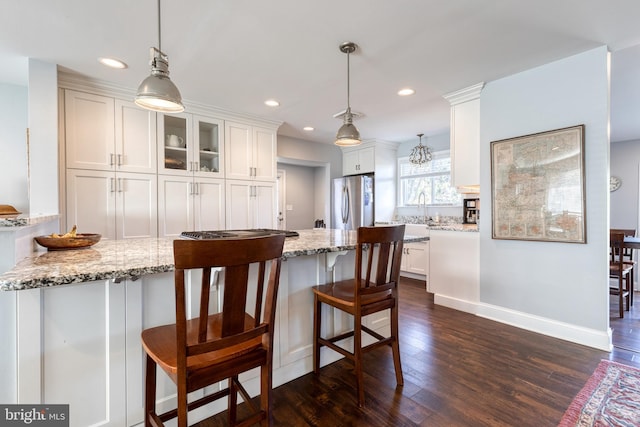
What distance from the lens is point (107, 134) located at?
297 cm

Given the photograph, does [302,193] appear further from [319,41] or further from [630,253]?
[630,253]

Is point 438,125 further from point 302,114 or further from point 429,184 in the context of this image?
point 302,114

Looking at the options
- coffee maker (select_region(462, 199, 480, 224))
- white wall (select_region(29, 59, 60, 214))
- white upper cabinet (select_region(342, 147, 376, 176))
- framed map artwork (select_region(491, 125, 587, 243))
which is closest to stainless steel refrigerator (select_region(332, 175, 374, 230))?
white upper cabinet (select_region(342, 147, 376, 176))

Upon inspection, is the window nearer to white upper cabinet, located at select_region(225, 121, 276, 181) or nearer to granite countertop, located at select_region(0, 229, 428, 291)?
white upper cabinet, located at select_region(225, 121, 276, 181)

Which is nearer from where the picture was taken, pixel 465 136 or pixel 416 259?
pixel 465 136

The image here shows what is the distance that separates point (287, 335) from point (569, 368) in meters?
2.03

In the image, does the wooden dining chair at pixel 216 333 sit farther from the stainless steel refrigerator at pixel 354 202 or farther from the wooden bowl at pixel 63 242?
the stainless steel refrigerator at pixel 354 202

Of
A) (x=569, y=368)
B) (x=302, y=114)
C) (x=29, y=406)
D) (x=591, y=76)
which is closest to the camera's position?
(x=29, y=406)

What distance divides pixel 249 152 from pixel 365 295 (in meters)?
2.95

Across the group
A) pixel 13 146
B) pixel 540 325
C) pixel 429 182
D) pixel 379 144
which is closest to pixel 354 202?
pixel 379 144

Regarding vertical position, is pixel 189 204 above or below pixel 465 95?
below

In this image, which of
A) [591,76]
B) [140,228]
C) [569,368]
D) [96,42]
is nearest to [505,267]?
[569,368]

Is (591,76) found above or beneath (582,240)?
above

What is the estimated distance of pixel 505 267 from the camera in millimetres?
2865
